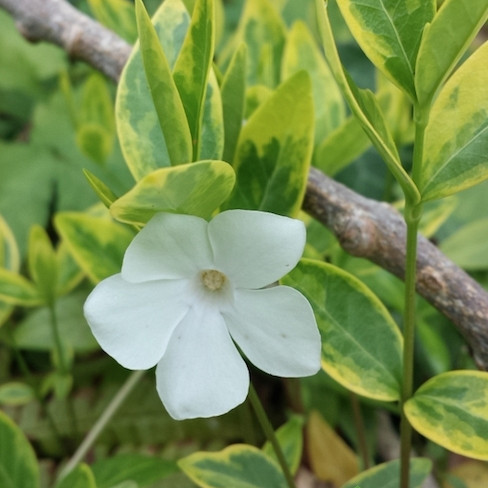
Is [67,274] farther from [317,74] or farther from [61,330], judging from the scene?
[317,74]

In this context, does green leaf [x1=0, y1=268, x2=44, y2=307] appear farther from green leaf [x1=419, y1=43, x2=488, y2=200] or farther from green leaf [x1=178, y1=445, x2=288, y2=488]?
green leaf [x1=419, y1=43, x2=488, y2=200]

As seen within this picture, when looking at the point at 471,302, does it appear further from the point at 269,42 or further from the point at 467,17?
the point at 269,42

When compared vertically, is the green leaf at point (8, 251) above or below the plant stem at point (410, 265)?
below

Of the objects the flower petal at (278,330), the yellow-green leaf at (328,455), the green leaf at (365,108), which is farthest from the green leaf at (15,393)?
the green leaf at (365,108)

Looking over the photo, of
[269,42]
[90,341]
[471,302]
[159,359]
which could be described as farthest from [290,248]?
[90,341]

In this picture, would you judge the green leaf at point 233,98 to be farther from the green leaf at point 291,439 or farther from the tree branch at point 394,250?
the green leaf at point 291,439

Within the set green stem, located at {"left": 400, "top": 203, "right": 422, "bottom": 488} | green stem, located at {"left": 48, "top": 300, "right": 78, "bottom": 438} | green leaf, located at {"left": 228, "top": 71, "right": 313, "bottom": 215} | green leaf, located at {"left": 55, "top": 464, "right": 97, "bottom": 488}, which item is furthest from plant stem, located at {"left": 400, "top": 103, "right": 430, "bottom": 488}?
green stem, located at {"left": 48, "top": 300, "right": 78, "bottom": 438}
